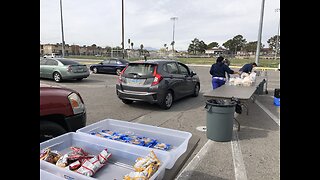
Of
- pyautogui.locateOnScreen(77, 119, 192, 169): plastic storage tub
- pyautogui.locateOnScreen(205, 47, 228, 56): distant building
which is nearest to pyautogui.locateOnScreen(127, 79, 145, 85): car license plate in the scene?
pyautogui.locateOnScreen(77, 119, 192, 169): plastic storage tub

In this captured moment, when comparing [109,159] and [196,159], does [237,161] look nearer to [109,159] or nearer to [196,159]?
[196,159]

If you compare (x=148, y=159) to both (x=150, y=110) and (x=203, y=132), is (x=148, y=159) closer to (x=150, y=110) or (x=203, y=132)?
(x=203, y=132)

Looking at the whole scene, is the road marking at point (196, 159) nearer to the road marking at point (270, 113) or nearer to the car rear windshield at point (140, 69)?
the road marking at point (270, 113)

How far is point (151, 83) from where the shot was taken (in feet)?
23.4

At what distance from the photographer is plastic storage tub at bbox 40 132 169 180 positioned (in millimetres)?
1575

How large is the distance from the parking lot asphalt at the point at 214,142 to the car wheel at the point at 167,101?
18cm

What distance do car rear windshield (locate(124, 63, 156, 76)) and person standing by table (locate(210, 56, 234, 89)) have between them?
2.00 metres

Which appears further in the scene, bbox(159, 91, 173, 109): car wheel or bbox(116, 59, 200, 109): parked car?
bbox(159, 91, 173, 109): car wheel

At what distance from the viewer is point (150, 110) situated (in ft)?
24.7

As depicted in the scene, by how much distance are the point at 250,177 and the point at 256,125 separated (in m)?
2.86

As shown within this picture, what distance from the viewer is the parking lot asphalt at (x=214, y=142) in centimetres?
357

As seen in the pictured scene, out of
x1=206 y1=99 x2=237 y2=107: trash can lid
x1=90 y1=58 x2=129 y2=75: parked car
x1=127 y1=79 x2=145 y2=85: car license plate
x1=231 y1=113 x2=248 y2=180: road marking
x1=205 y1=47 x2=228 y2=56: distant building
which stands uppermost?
x1=205 y1=47 x2=228 y2=56: distant building

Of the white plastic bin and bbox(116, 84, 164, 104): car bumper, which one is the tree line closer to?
bbox(116, 84, 164, 104): car bumper
